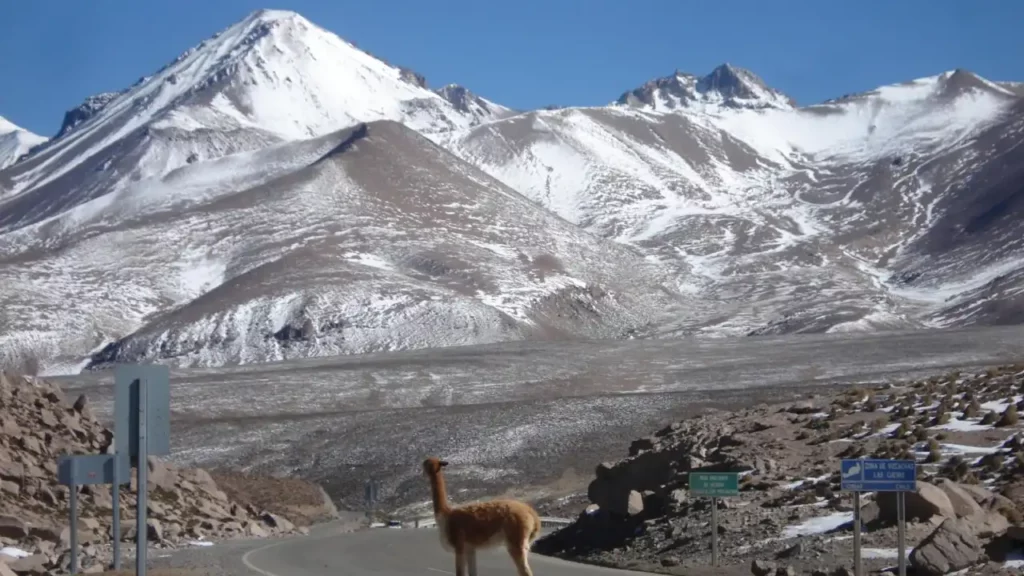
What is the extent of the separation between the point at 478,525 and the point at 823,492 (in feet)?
48.7

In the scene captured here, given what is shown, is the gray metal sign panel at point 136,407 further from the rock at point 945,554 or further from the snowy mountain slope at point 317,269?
the snowy mountain slope at point 317,269

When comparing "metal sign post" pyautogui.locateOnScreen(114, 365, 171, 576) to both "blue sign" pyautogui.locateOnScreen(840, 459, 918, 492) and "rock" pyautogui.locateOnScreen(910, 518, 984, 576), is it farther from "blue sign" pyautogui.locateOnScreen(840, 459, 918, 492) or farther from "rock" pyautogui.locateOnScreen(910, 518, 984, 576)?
"rock" pyautogui.locateOnScreen(910, 518, 984, 576)

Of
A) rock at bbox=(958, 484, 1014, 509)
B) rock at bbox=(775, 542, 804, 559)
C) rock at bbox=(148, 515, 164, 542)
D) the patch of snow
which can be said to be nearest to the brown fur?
rock at bbox=(775, 542, 804, 559)

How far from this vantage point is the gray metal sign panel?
518 inches

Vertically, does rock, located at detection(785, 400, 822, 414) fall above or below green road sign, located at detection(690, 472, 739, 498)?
above

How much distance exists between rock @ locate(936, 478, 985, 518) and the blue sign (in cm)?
467

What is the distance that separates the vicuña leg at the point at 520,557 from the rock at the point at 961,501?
11373 millimetres

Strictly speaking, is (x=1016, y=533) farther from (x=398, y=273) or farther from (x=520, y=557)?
(x=398, y=273)

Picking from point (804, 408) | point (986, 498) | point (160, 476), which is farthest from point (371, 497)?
point (986, 498)

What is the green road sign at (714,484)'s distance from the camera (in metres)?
24.3

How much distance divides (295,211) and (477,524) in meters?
152

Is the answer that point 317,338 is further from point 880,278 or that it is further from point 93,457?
point 93,457

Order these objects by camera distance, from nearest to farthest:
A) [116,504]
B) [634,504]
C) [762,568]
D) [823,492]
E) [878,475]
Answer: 1. [878,475]
2. [116,504]
3. [762,568]
4. [823,492]
5. [634,504]

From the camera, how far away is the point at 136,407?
1330 centimetres
